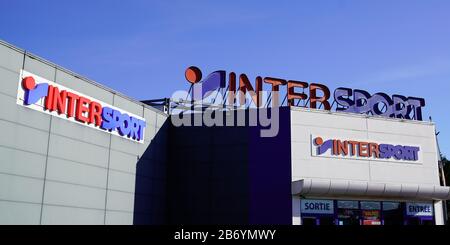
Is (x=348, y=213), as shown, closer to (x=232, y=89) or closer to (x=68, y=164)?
(x=232, y=89)

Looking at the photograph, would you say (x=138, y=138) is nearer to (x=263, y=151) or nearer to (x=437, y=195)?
(x=263, y=151)

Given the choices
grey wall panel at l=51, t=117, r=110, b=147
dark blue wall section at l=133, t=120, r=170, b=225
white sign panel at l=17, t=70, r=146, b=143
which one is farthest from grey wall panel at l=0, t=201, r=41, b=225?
dark blue wall section at l=133, t=120, r=170, b=225

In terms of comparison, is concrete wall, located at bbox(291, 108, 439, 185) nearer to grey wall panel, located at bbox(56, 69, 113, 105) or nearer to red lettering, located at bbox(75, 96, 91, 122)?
grey wall panel, located at bbox(56, 69, 113, 105)

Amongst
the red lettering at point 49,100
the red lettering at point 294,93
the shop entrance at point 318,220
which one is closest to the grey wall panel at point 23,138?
the red lettering at point 49,100

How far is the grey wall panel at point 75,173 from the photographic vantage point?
1884 centimetres

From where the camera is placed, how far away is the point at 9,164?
55.1 feet

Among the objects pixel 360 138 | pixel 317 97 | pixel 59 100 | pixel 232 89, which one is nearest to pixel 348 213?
pixel 360 138

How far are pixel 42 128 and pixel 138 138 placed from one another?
6.42m

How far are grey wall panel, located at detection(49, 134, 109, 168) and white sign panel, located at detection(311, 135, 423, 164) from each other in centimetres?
1130

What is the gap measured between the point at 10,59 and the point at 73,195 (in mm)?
6147
